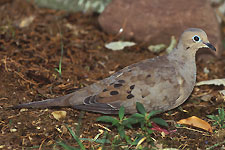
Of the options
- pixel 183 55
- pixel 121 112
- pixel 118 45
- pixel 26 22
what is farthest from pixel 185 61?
pixel 26 22

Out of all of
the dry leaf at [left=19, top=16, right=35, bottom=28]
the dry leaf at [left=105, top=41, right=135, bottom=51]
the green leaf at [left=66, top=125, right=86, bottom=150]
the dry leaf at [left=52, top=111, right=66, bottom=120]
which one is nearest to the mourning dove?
the dry leaf at [left=52, top=111, right=66, bottom=120]

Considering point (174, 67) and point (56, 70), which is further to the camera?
point (56, 70)

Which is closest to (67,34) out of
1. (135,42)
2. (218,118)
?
(135,42)

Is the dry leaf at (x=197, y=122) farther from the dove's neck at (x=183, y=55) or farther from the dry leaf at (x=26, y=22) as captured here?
the dry leaf at (x=26, y=22)

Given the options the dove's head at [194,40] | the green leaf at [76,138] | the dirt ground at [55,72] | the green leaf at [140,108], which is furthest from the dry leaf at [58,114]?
the dove's head at [194,40]

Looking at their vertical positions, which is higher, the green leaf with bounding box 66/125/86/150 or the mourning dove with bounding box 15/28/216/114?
the mourning dove with bounding box 15/28/216/114

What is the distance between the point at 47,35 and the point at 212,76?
2560mm

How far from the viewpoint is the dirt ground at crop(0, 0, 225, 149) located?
3.53 metres

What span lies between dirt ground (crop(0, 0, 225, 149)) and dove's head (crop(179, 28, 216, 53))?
733 millimetres

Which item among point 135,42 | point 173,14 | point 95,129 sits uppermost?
point 173,14

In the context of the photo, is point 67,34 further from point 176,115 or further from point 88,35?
point 176,115

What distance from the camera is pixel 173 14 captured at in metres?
5.42

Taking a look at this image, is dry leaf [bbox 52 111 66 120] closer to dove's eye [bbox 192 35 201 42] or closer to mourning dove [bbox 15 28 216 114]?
mourning dove [bbox 15 28 216 114]

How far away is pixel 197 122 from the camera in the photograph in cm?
374
